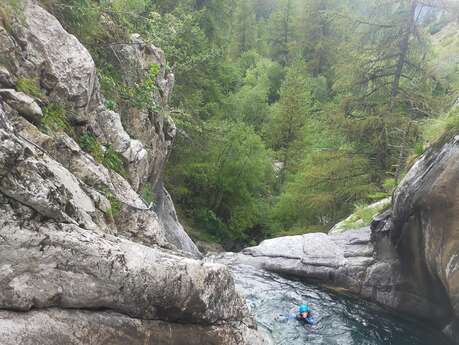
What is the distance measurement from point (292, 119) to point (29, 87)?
24.6 m

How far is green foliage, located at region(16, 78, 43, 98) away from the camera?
7.32 meters

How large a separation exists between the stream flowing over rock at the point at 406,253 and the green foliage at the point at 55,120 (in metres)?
9.37

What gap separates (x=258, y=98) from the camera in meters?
34.8

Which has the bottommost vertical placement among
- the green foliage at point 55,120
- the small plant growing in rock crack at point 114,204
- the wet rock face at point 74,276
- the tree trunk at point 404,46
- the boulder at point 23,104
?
the wet rock face at point 74,276

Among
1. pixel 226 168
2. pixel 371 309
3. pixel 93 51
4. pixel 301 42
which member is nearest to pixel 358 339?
pixel 371 309

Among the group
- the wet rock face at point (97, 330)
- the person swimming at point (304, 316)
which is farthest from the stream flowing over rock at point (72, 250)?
the person swimming at point (304, 316)

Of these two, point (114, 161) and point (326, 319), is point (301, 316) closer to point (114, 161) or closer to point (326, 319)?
point (326, 319)

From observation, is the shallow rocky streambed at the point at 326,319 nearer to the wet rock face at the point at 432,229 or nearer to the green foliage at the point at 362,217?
the wet rock face at the point at 432,229

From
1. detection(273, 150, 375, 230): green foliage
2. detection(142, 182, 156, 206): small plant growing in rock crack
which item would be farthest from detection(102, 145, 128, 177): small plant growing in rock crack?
detection(273, 150, 375, 230): green foliage

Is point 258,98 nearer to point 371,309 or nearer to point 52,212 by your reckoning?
point 371,309

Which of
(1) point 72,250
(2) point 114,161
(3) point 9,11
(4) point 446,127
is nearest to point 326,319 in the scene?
(4) point 446,127

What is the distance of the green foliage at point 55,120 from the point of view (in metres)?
7.53

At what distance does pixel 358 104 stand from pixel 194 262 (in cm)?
1718

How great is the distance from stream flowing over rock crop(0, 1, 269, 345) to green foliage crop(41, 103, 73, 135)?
190 millimetres
